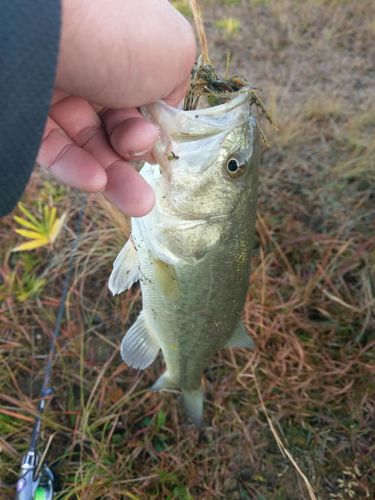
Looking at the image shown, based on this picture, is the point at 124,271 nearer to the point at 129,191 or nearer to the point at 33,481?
the point at 129,191

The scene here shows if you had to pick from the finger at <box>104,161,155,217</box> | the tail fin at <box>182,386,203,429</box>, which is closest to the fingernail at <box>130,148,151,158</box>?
the finger at <box>104,161,155,217</box>

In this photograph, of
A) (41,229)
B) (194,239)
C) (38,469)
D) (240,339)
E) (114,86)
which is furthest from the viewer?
(41,229)

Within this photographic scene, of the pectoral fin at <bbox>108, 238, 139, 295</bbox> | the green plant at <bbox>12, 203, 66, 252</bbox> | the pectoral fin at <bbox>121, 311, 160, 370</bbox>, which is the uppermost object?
the pectoral fin at <bbox>108, 238, 139, 295</bbox>

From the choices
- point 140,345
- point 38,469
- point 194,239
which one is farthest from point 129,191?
point 38,469

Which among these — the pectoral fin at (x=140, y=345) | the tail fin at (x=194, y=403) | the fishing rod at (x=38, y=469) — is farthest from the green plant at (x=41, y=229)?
the tail fin at (x=194, y=403)

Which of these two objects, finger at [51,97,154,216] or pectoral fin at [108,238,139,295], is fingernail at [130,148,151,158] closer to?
finger at [51,97,154,216]

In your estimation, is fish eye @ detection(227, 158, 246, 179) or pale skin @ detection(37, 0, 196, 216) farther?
fish eye @ detection(227, 158, 246, 179)
